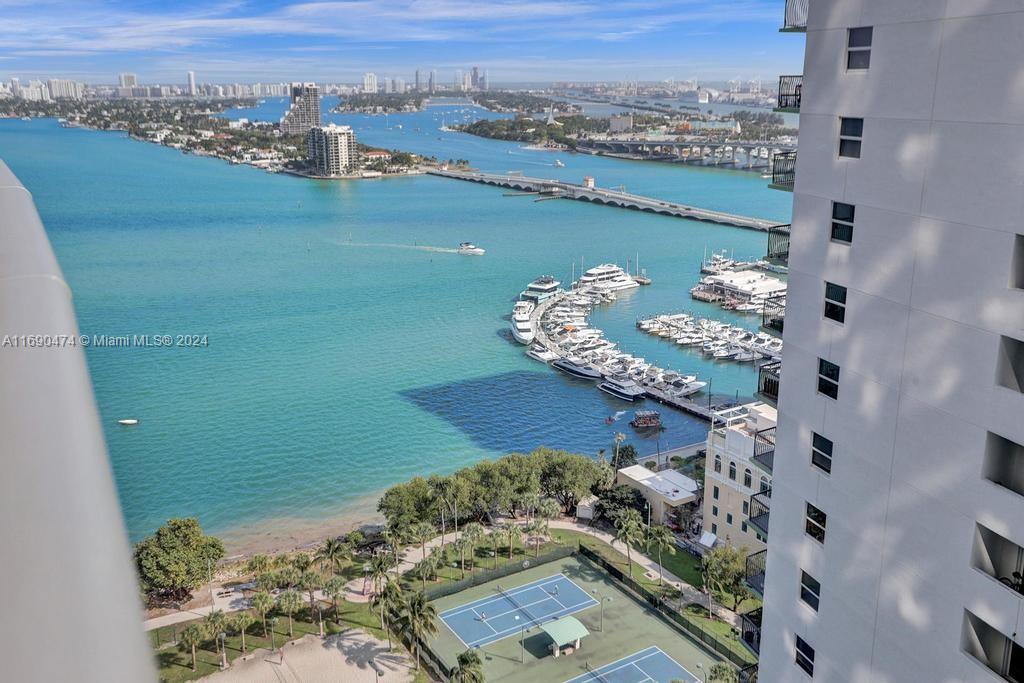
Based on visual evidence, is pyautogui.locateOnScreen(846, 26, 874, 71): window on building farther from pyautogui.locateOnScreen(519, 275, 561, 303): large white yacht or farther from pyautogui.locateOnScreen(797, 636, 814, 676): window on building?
pyautogui.locateOnScreen(519, 275, 561, 303): large white yacht

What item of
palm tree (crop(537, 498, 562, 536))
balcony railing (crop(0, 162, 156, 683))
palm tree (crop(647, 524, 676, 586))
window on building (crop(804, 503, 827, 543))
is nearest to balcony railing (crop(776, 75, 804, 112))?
window on building (crop(804, 503, 827, 543))

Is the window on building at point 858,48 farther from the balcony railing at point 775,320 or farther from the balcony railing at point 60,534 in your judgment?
the balcony railing at point 60,534

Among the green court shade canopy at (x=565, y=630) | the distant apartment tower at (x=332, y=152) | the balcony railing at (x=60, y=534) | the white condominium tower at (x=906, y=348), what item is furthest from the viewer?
the distant apartment tower at (x=332, y=152)

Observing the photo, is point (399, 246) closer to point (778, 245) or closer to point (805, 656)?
point (778, 245)

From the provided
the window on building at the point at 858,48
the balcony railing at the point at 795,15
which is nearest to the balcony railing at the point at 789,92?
the balcony railing at the point at 795,15

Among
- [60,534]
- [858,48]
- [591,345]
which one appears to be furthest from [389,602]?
[591,345]

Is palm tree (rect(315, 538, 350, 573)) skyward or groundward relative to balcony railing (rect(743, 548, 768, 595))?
groundward
